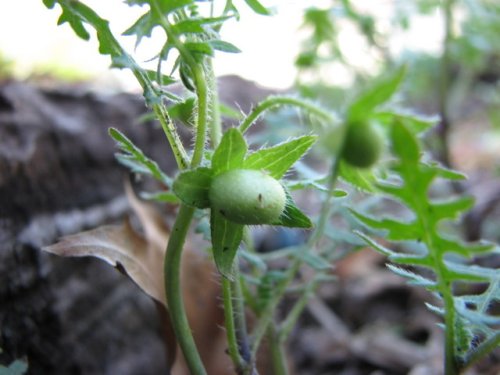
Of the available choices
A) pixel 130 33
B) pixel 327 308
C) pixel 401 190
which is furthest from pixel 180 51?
pixel 327 308

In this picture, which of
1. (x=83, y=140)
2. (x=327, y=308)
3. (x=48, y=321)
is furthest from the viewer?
(x=327, y=308)

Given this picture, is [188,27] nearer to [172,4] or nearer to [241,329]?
[172,4]

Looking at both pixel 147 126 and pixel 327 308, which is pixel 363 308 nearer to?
pixel 327 308

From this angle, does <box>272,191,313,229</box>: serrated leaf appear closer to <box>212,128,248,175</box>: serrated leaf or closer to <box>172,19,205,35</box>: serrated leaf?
<box>212,128,248,175</box>: serrated leaf

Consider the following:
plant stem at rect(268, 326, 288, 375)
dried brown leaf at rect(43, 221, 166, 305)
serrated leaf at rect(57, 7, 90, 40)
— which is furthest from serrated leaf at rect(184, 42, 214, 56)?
plant stem at rect(268, 326, 288, 375)

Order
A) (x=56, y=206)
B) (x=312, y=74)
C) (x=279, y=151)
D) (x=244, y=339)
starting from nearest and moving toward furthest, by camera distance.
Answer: (x=279, y=151) → (x=244, y=339) → (x=56, y=206) → (x=312, y=74)

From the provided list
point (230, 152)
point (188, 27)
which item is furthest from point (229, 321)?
point (188, 27)

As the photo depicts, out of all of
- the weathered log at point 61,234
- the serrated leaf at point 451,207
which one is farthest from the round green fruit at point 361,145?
the weathered log at point 61,234
